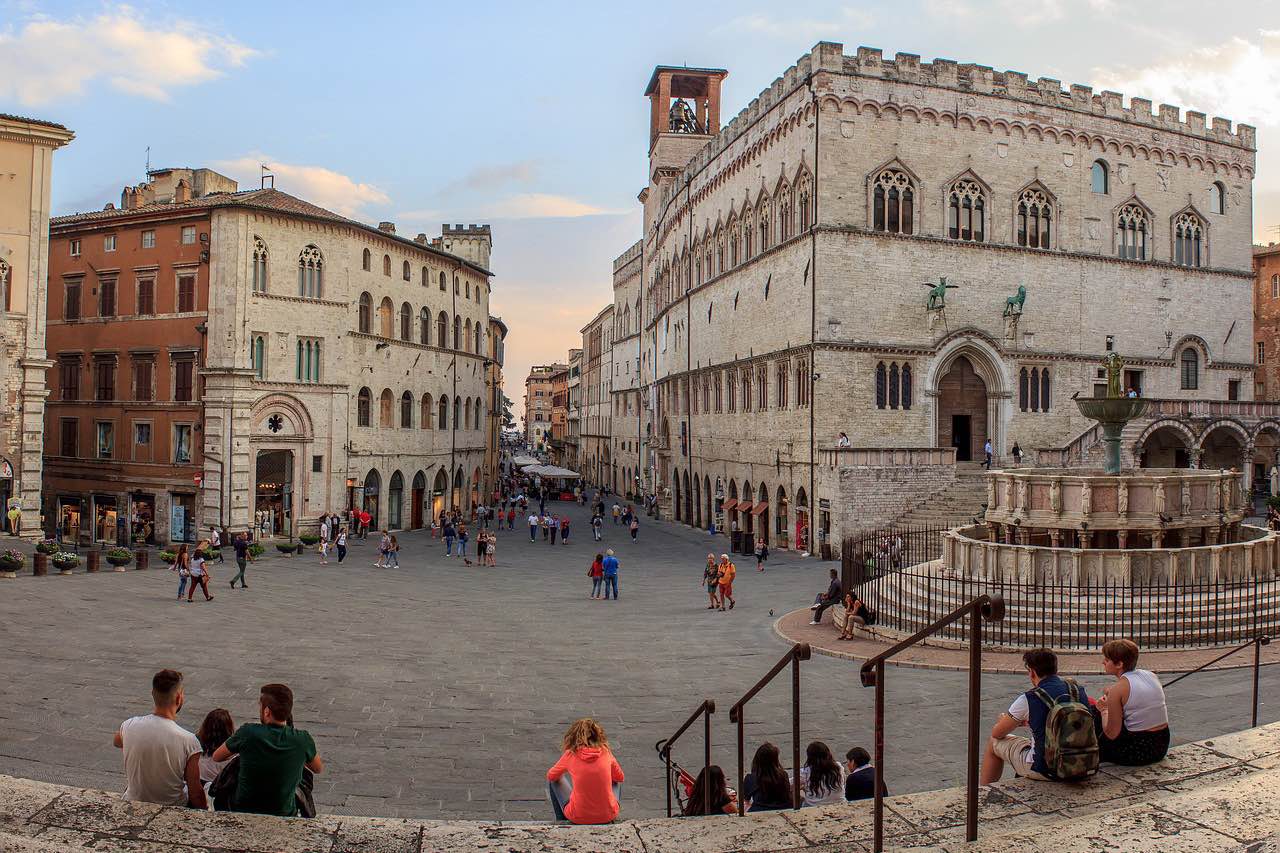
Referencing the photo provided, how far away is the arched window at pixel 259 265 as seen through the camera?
127ft

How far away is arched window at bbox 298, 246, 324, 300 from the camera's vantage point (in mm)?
40125

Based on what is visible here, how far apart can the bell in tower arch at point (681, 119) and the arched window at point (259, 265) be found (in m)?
29.1

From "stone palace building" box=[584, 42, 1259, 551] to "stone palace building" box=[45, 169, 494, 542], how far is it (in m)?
16.4

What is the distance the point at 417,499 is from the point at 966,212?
28390 mm

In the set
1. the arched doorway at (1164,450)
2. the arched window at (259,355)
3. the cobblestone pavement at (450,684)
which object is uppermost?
the arched window at (259,355)

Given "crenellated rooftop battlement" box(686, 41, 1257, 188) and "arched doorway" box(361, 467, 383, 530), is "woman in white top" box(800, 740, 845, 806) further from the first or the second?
"arched doorway" box(361, 467, 383, 530)

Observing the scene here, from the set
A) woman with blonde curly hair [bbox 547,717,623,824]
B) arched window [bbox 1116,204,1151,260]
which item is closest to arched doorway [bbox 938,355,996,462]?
arched window [bbox 1116,204,1151,260]

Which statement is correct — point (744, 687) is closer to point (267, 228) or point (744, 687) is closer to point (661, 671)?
point (661, 671)

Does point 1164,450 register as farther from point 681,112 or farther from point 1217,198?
point 681,112

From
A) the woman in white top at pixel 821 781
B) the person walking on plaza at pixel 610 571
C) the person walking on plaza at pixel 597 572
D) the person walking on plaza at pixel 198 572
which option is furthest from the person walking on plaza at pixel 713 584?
the woman in white top at pixel 821 781

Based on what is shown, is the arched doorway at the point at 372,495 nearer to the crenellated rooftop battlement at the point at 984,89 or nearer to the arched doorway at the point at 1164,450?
the crenellated rooftop battlement at the point at 984,89

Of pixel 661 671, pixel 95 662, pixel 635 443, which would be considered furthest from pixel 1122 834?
pixel 635 443

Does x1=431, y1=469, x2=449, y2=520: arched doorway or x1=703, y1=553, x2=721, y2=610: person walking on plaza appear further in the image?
x1=431, y1=469, x2=449, y2=520: arched doorway

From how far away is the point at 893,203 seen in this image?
36.9 meters
